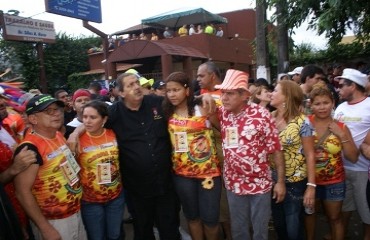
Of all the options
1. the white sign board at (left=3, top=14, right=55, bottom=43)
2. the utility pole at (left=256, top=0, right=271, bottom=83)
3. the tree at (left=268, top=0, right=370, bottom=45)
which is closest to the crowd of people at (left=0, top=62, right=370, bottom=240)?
the tree at (left=268, top=0, right=370, bottom=45)

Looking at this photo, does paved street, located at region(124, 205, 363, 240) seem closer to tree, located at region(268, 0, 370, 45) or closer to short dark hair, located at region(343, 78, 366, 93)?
short dark hair, located at region(343, 78, 366, 93)

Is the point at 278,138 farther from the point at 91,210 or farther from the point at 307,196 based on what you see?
the point at 91,210

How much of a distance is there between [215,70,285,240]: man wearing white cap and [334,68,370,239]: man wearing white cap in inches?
38.1

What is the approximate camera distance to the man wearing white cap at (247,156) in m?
2.97

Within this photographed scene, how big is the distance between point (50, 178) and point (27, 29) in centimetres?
1156

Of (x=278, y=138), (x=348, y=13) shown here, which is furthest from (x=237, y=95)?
(x=348, y=13)

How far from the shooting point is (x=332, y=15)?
21.0 feet

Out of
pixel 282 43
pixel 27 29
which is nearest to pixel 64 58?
pixel 27 29

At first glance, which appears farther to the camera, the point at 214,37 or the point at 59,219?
the point at 214,37

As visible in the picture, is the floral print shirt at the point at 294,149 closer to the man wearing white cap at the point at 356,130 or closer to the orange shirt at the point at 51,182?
the man wearing white cap at the point at 356,130

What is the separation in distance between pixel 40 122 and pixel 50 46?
2290 cm

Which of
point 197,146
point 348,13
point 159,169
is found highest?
point 348,13

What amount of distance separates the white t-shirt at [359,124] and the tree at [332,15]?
9.99ft

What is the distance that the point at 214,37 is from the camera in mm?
18250
